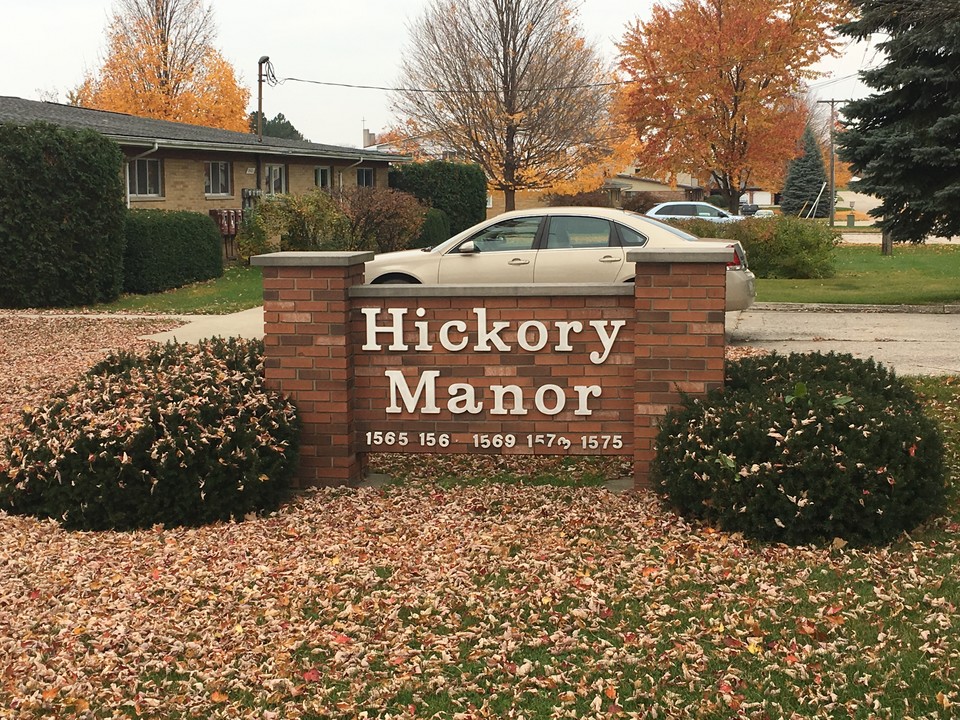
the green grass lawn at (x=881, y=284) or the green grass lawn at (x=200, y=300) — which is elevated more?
the green grass lawn at (x=881, y=284)

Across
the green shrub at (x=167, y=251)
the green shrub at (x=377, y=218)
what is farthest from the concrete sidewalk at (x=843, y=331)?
the green shrub at (x=377, y=218)

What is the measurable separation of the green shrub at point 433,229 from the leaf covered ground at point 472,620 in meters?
25.4

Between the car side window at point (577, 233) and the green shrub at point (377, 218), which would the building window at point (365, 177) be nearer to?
the green shrub at point (377, 218)

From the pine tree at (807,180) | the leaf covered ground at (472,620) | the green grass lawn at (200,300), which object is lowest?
the leaf covered ground at (472,620)

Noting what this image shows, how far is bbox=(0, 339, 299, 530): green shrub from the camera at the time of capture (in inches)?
251

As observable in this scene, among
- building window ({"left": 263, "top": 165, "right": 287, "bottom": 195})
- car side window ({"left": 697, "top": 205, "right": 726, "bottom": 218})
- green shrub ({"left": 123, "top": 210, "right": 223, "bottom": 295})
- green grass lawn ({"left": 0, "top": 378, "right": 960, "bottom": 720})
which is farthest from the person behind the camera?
car side window ({"left": 697, "top": 205, "right": 726, "bottom": 218})

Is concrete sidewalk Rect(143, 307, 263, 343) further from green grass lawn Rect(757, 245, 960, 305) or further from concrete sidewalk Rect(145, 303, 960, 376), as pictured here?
green grass lawn Rect(757, 245, 960, 305)

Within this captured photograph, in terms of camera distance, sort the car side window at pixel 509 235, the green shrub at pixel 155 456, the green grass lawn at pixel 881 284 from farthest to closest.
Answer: the green grass lawn at pixel 881 284, the car side window at pixel 509 235, the green shrub at pixel 155 456

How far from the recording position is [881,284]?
2130 centimetres

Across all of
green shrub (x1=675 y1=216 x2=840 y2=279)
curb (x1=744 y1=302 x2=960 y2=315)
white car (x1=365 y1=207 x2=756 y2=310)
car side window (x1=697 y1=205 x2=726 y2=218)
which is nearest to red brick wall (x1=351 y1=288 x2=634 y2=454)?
white car (x1=365 y1=207 x2=756 y2=310)

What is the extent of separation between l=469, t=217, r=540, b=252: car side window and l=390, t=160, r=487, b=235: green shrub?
81.2 feet

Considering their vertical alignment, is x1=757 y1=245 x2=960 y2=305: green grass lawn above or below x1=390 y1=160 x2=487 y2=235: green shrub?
below

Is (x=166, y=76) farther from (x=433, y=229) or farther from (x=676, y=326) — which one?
(x=676, y=326)

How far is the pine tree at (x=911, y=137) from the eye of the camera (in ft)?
56.8
